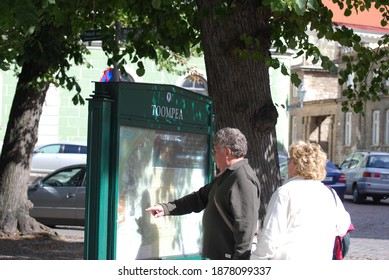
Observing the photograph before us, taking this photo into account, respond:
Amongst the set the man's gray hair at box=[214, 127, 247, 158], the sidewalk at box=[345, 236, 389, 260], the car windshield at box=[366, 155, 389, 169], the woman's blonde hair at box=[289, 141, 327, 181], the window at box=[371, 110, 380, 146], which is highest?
the window at box=[371, 110, 380, 146]

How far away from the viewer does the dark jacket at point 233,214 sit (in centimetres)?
648

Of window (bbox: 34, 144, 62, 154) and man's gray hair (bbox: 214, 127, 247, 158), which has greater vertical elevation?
window (bbox: 34, 144, 62, 154)

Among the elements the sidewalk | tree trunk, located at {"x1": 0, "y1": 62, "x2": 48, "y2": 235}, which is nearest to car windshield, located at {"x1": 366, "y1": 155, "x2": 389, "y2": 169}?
the sidewalk

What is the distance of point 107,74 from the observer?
24.1 m

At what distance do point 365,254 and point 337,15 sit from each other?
4940cm

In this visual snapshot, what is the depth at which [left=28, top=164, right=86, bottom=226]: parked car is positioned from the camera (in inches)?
750

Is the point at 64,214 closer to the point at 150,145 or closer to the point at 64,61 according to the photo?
the point at 64,61

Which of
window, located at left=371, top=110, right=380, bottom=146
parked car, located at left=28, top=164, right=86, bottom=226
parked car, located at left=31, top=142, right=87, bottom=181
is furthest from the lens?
window, located at left=371, top=110, right=380, bottom=146

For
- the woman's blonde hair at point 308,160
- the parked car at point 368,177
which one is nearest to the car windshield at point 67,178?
the parked car at point 368,177

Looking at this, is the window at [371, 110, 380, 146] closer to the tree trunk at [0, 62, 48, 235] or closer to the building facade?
the building facade

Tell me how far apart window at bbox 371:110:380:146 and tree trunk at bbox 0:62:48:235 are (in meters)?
41.1

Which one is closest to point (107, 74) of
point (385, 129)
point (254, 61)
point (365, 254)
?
point (365, 254)

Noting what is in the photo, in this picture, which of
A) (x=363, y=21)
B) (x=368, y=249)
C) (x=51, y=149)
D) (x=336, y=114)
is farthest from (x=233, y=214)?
(x=363, y=21)
